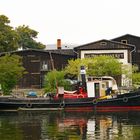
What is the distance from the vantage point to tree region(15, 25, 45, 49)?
83000 mm

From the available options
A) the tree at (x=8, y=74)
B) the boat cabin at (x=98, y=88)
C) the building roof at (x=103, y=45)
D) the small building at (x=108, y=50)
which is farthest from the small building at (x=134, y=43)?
the boat cabin at (x=98, y=88)

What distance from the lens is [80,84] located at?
159 ft

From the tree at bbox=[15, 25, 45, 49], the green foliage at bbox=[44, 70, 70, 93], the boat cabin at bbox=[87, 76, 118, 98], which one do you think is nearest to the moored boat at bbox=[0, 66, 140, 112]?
the boat cabin at bbox=[87, 76, 118, 98]

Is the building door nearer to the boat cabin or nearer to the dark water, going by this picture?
the boat cabin

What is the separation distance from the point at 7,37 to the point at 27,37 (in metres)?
11.8

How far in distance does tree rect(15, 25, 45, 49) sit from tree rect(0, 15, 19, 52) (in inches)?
372

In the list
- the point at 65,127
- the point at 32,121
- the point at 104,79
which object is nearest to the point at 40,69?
the point at 104,79

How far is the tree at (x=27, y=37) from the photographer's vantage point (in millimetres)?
83000

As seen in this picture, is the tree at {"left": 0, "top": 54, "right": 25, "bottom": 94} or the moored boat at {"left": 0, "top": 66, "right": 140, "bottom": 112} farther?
the tree at {"left": 0, "top": 54, "right": 25, "bottom": 94}

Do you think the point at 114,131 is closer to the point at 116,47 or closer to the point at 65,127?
the point at 65,127

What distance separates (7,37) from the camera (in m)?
71.6

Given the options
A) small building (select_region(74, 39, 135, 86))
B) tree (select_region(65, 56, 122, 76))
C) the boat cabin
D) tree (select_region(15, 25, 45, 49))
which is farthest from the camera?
tree (select_region(15, 25, 45, 49))

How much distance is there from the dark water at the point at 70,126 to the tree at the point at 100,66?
44.3ft

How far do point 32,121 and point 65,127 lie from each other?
17.3ft
